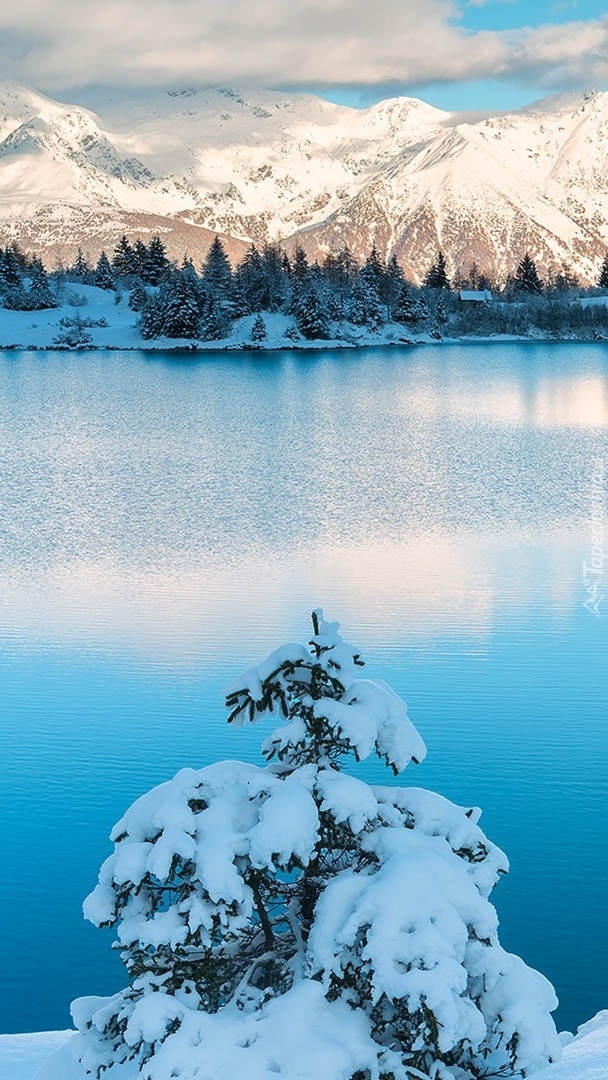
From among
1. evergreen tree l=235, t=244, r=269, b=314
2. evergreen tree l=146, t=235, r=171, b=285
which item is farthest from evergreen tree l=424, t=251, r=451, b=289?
evergreen tree l=146, t=235, r=171, b=285

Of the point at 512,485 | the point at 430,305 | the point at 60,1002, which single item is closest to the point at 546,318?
the point at 430,305

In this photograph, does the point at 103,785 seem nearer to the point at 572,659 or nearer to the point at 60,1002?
the point at 60,1002

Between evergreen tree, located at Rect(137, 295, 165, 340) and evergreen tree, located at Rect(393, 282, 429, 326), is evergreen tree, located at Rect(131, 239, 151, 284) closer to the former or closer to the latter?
evergreen tree, located at Rect(137, 295, 165, 340)

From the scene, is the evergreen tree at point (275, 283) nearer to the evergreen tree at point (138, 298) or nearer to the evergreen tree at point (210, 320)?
the evergreen tree at point (210, 320)

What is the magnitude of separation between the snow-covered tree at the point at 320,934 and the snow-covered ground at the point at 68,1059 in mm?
386

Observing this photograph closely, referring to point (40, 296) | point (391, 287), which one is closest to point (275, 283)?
point (391, 287)

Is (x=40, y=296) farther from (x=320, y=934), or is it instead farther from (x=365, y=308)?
(x=320, y=934)

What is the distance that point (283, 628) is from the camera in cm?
2547

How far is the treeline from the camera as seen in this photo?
435ft

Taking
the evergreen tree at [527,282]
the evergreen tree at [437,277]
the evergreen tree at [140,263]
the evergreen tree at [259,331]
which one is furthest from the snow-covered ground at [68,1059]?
the evergreen tree at [527,282]

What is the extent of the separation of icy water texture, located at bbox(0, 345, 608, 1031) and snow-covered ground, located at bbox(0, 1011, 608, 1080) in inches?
51.5

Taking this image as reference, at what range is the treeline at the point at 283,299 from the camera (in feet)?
435

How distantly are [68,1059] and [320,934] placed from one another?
2.78 metres

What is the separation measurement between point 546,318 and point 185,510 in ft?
448
